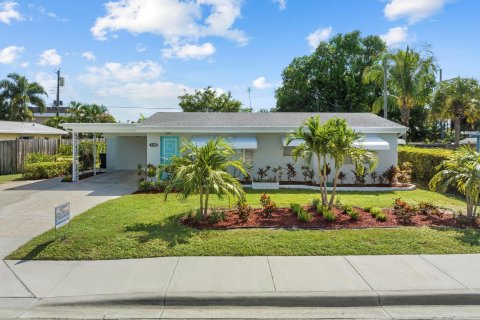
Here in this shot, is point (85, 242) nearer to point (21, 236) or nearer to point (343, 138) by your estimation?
point (21, 236)

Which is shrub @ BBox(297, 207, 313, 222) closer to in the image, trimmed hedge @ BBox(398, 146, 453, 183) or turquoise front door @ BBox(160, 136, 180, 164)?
turquoise front door @ BBox(160, 136, 180, 164)

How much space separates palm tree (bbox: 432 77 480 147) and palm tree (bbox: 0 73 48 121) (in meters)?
41.8

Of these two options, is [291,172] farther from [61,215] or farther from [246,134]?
[61,215]

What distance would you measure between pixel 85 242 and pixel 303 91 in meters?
36.0

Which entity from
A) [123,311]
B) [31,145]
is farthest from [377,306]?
[31,145]

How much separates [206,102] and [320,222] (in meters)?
33.9

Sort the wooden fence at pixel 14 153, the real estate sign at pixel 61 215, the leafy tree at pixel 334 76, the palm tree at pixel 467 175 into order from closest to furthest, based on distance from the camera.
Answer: the real estate sign at pixel 61 215 → the palm tree at pixel 467 175 → the wooden fence at pixel 14 153 → the leafy tree at pixel 334 76

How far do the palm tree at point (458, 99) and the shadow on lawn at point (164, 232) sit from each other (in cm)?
3011

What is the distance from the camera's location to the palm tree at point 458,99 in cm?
3124

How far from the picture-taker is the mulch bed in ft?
28.6

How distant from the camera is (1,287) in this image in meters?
5.70

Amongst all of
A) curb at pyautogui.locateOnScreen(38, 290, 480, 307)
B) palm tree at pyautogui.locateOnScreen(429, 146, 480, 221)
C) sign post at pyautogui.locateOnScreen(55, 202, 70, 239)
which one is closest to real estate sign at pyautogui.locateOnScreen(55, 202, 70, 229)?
sign post at pyautogui.locateOnScreen(55, 202, 70, 239)

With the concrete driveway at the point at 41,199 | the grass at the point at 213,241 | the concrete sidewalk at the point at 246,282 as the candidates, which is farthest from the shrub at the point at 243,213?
the concrete driveway at the point at 41,199

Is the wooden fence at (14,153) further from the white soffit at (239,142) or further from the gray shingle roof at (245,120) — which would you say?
the white soffit at (239,142)
